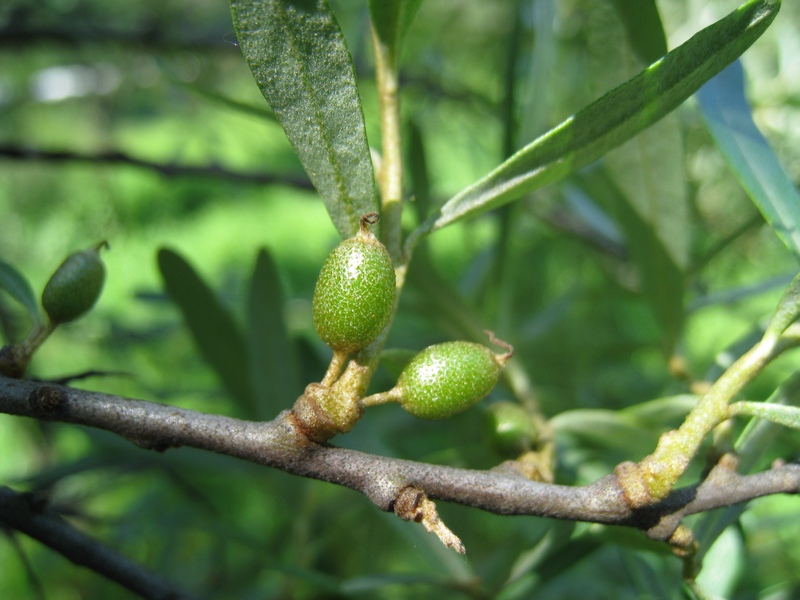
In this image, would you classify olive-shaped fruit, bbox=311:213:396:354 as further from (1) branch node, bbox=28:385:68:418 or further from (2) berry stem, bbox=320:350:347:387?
(1) branch node, bbox=28:385:68:418

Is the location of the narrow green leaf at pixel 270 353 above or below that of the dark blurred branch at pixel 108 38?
below

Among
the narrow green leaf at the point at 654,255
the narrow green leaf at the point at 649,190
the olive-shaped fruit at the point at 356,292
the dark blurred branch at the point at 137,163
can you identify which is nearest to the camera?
the olive-shaped fruit at the point at 356,292

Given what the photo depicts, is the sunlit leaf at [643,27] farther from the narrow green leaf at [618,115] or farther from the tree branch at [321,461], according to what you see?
the tree branch at [321,461]

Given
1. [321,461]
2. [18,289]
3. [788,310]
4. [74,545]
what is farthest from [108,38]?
[788,310]

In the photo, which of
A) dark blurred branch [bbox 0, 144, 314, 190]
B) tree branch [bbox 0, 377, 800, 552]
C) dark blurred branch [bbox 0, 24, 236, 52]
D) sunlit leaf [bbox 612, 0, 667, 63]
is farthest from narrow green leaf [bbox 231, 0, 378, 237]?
dark blurred branch [bbox 0, 24, 236, 52]

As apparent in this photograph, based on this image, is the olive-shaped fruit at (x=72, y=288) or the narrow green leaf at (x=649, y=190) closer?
the olive-shaped fruit at (x=72, y=288)

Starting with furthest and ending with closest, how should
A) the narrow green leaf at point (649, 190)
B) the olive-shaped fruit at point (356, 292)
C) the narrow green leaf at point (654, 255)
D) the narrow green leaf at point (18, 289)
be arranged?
the narrow green leaf at point (654, 255) → the narrow green leaf at point (649, 190) → the narrow green leaf at point (18, 289) → the olive-shaped fruit at point (356, 292)

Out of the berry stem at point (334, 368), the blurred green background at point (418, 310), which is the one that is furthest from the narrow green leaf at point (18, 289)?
the berry stem at point (334, 368)
